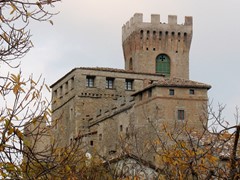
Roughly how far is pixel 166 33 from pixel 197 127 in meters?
19.8

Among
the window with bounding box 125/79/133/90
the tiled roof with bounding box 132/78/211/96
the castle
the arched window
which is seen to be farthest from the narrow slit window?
the arched window

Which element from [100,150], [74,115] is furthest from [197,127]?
[74,115]

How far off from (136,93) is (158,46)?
53.6 ft

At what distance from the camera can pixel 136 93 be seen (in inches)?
1724

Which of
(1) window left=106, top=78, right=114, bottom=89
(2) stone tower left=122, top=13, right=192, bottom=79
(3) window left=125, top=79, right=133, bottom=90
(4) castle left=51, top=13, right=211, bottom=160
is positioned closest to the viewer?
(4) castle left=51, top=13, right=211, bottom=160

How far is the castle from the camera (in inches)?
1660

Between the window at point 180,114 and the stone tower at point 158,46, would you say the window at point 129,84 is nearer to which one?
the stone tower at point 158,46

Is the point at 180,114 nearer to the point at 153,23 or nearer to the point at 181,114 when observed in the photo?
the point at 181,114

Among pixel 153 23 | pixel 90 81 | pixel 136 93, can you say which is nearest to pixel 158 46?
pixel 153 23

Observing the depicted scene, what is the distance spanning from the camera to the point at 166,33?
60.1 m

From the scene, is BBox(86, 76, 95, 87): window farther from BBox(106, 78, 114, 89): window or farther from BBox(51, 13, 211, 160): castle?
BBox(106, 78, 114, 89): window

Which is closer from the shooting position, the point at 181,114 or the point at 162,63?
the point at 181,114

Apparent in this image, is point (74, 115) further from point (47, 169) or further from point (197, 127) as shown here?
point (47, 169)

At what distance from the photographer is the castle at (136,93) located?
4216 cm
